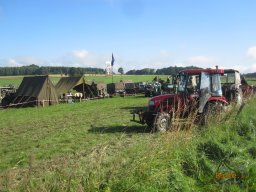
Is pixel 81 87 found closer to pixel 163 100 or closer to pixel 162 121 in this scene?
pixel 163 100

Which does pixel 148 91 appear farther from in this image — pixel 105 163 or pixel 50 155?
pixel 105 163

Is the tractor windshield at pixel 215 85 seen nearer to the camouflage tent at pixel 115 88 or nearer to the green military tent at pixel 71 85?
the green military tent at pixel 71 85

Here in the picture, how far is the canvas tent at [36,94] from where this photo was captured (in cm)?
2665

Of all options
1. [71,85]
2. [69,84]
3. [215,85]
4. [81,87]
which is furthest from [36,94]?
[215,85]

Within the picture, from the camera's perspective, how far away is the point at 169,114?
11312 millimetres

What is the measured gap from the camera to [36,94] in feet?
87.8

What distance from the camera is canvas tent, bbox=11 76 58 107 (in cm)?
2665

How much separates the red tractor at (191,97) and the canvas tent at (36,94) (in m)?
16.1

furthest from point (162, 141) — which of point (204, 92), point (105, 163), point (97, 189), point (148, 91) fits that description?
point (148, 91)

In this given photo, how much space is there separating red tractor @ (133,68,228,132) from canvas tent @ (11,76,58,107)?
16.1 meters

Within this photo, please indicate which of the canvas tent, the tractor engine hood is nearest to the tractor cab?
the tractor engine hood

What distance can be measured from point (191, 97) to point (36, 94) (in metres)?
17.4

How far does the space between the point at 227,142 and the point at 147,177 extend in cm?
293

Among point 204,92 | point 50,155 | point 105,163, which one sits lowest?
point 50,155
